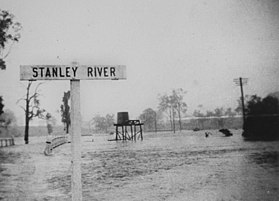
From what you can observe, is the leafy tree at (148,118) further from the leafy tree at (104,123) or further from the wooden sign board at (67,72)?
the wooden sign board at (67,72)

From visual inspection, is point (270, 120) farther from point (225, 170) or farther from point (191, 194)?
point (191, 194)

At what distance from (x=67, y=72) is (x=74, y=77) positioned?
0.34ft

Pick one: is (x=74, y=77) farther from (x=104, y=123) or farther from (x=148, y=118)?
(x=104, y=123)

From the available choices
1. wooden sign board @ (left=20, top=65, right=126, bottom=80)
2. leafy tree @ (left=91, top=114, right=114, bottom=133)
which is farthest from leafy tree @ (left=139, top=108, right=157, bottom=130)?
wooden sign board @ (left=20, top=65, right=126, bottom=80)

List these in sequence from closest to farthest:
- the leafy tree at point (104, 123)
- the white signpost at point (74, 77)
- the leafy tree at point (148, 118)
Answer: the white signpost at point (74, 77) → the leafy tree at point (148, 118) → the leafy tree at point (104, 123)

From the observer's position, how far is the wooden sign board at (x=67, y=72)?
3.21 meters

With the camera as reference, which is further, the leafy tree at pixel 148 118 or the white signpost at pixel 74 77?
the leafy tree at pixel 148 118

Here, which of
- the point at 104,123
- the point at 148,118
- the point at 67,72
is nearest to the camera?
the point at 67,72

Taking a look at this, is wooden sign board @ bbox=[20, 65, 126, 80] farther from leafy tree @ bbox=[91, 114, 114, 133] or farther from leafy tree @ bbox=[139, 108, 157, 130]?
leafy tree @ bbox=[91, 114, 114, 133]

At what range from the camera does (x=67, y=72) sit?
325 centimetres

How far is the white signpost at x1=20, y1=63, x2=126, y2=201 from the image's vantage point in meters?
3.20

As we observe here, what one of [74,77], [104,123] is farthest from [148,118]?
Result: [74,77]

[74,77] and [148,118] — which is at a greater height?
[148,118]

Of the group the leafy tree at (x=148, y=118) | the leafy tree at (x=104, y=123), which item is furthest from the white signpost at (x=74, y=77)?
the leafy tree at (x=104, y=123)
